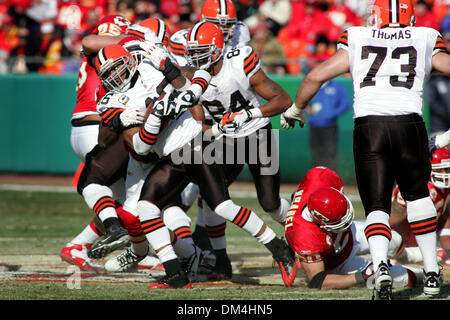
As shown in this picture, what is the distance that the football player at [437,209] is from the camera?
6.36 meters

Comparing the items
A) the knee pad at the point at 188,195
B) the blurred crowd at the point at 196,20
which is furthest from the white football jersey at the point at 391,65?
the blurred crowd at the point at 196,20

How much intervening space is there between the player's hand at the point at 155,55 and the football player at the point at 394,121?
4.55ft

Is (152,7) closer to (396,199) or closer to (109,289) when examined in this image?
(396,199)

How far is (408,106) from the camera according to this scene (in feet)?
16.4

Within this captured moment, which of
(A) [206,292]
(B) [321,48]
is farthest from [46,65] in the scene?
(A) [206,292]

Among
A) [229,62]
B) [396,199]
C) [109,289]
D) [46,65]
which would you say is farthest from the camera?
[46,65]

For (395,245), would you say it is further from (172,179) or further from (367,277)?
(172,179)

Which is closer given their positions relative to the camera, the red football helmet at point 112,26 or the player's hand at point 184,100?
the player's hand at point 184,100

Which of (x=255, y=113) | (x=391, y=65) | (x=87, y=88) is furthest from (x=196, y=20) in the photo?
(x=391, y=65)

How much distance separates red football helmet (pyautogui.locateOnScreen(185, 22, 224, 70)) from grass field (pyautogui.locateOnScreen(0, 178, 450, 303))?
68.3 inches

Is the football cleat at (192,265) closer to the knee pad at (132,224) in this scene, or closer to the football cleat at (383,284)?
the knee pad at (132,224)

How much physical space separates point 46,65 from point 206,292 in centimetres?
961

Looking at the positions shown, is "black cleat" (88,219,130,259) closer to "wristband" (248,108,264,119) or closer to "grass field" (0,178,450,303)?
"grass field" (0,178,450,303)

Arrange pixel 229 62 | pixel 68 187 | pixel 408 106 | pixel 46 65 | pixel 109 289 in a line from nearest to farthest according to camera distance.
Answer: pixel 408 106
pixel 109 289
pixel 229 62
pixel 68 187
pixel 46 65
